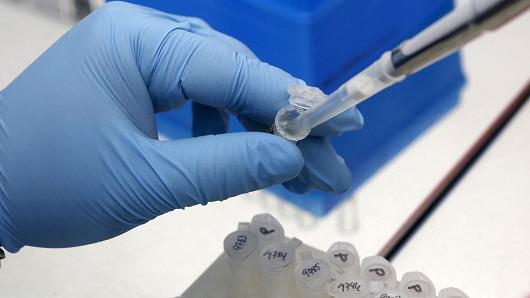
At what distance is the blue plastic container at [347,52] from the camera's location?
3.98ft

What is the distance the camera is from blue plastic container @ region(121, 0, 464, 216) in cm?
121

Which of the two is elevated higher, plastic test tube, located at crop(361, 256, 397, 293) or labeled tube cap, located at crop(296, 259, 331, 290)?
labeled tube cap, located at crop(296, 259, 331, 290)

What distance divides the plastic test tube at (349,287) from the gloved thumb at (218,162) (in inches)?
6.2

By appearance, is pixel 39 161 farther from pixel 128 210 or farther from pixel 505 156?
pixel 505 156

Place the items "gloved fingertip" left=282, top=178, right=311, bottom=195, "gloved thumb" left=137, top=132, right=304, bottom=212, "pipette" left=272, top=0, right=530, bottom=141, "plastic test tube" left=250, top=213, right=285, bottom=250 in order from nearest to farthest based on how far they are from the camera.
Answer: "pipette" left=272, top=0, right=530, bottom=141 → "gloved thumb" left=137, top=132, right=304, bottom=212 → "plastic test tube" left=250, top=213, right=285, bottom=250 → "gloved fingertip" left=282, top=178, right=311, bottom=195

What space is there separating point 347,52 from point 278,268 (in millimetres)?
505

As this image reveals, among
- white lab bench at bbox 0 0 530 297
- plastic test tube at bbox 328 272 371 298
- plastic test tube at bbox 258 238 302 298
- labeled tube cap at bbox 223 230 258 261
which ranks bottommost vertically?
white lab bench at bbox 0 0 530 297

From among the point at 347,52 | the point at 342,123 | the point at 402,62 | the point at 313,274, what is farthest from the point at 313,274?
the point at 347,52

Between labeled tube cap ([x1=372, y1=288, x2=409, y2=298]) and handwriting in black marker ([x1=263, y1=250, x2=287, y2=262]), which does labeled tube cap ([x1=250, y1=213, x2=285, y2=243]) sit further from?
labeled tube cap ([x1=372, y1=288, x2=409, y2=298])

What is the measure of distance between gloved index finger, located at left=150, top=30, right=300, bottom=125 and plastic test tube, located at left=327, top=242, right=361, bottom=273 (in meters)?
0.21

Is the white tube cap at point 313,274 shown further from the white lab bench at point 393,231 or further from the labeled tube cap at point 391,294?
the white lab bench at point 393,231

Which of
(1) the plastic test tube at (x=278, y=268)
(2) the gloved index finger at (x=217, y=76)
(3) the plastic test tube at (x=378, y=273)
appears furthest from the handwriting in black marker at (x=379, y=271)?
(2) the gloved index finger at (x=217, y=76)

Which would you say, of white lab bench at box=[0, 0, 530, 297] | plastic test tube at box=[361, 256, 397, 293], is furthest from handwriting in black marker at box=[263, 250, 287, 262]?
white lab bench at box=[0, 0, 530, 297]

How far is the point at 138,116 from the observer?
36.8 inches
